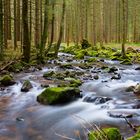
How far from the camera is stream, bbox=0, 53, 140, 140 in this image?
7355 millimetres

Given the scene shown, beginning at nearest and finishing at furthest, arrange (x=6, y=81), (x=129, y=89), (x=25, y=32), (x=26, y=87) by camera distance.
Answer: (x=129, y=89) < (x=26, y=87) < (x=6, y=81) < (x=25, y=32)

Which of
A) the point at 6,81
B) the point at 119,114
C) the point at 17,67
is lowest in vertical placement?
the point at 119,114

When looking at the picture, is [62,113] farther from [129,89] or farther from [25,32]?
[25,32]

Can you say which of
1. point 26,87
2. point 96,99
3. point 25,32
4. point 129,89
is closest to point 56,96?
point 96,99

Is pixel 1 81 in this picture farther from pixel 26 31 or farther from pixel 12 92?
pixel 26 31

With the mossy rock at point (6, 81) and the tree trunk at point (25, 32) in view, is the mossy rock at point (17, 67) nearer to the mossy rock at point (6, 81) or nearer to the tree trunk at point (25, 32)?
the tree trunk at point (25, 32)

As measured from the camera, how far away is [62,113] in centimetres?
895

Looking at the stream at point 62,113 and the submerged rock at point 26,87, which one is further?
the submerged rock at point 26,87

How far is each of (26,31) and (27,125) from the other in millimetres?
9628

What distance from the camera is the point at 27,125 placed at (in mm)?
7930

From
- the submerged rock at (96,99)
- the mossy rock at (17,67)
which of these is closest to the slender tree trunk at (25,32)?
the mossy rock at (17,67)

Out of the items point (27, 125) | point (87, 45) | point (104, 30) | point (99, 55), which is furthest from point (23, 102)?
point (104, 30)

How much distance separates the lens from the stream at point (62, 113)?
7.36m

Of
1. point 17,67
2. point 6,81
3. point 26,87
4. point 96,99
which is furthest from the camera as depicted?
point 17,67
